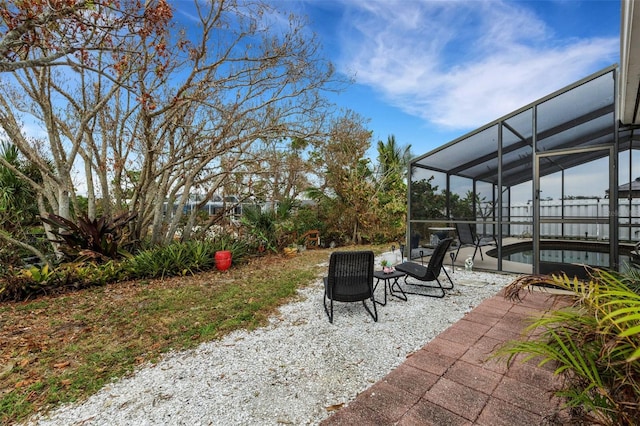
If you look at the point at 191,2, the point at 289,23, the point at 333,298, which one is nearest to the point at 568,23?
the point at 289,23

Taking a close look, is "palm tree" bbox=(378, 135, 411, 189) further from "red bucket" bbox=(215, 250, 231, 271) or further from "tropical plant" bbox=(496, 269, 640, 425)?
"tropical plant" bbox=(496, 269, 640, 425)

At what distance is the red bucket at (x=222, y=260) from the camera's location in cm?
688

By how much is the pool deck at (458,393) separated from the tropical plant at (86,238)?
242 inches

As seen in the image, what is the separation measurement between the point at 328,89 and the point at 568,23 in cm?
507

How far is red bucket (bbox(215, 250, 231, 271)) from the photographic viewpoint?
688cm

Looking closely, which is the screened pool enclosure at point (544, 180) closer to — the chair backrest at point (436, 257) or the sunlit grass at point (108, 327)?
the chair backrest at point (436, 257)

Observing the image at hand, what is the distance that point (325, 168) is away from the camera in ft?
37.1

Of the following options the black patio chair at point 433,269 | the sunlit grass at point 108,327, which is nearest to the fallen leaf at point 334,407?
the sunlit grass at point 108,327

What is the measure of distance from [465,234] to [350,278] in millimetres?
4810

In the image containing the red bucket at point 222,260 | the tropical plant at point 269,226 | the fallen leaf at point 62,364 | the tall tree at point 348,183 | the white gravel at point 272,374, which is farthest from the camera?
the tall tree at point 348,183

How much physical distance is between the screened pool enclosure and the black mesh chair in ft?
11.7

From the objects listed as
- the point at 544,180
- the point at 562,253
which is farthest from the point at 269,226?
the point at 562,253

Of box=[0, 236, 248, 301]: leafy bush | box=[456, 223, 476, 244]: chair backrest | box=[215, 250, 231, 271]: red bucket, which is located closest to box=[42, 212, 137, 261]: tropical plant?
box=[0, 236, 248, 301]: leafy bush

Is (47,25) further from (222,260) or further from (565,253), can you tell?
(565,253)
